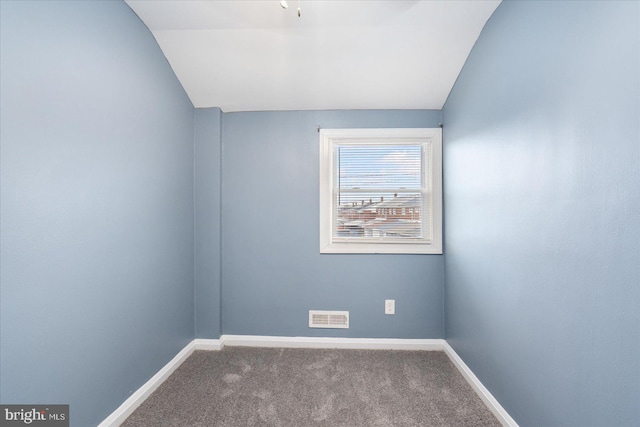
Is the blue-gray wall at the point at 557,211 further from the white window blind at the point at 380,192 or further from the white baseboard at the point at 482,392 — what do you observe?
the white window blind at the point at 380,192

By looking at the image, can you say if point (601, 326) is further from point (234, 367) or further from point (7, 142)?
point (7, 142)

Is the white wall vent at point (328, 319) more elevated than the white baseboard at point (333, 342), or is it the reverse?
the white wall vent at point (328, 319)

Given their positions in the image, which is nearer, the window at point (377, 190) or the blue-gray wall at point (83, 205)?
the blue-gray wall at point (83, 205)

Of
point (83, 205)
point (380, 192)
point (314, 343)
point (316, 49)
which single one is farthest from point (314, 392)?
point (316, 49)

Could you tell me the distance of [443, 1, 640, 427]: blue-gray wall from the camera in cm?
84

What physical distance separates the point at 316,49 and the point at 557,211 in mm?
1774

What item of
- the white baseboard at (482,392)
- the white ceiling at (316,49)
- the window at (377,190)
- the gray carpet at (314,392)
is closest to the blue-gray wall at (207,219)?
the white ceiling at (316,49)

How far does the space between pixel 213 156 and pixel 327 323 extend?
188 cm

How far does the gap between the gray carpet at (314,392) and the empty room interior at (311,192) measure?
0.16 metres

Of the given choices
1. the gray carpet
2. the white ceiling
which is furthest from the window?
the gray carpet

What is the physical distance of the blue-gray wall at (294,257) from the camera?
7.55ft

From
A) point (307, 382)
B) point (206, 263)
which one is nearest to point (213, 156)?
point (206, 263)

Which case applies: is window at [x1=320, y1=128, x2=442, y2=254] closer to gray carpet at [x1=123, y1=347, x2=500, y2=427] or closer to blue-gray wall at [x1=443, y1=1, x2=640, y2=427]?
blue-gray wall at [x1=443, y1=1, x2=640, y2=427]

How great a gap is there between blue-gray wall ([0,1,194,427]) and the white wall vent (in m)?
1.18
